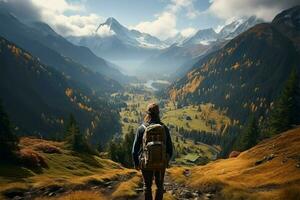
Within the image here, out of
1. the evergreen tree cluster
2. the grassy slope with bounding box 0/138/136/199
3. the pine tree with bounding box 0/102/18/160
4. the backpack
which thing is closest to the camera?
the backpack

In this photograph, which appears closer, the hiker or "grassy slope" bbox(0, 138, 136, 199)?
the hiker

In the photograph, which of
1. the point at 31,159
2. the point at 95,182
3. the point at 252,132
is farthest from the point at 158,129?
the point at 252,132

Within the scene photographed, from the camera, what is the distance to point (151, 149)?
1700 centimetres

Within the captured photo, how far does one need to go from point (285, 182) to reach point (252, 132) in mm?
85347

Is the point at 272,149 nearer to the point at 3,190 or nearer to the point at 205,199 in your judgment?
the point at 205,199

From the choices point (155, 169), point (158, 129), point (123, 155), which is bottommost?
point (123, 155)

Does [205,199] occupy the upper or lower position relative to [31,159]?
lower

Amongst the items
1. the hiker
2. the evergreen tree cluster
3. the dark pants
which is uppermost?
the hiker

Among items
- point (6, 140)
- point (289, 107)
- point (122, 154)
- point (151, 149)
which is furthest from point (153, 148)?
point (122, 154)

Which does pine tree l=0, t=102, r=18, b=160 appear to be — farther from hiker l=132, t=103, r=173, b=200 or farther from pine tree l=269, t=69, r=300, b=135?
pine tree l=269, t=69, r=300, b=135

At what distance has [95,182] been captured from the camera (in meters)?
42.4

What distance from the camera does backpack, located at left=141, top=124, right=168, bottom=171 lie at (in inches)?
670

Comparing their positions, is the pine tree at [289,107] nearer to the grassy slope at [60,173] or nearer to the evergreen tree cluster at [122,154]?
the evergreen tree cluster at [122,154]

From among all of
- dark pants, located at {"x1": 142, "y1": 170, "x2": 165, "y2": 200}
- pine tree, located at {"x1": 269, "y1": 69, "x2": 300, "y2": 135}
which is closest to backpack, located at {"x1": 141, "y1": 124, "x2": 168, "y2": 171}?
dark pants, located at {"x1": 142, "y1": 170, "x2": 165, "y2": 200}
